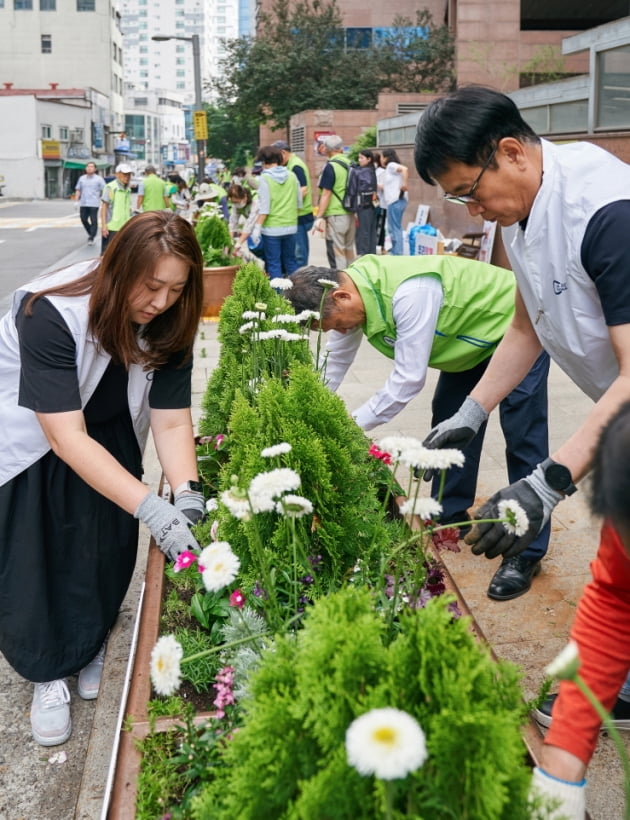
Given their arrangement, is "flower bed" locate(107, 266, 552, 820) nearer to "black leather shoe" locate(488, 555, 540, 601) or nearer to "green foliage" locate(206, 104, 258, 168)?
"black leather shoe" locate(488, 555, 540, 601)

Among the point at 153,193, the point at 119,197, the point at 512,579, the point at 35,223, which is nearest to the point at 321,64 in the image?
the point at 35,223

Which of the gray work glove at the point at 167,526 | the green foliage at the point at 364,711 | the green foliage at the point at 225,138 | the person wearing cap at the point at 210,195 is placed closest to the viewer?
the green foliage at the point at 364,711

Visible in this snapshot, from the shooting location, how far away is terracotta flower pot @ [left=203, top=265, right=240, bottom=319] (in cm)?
961

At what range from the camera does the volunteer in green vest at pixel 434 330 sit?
3373mm

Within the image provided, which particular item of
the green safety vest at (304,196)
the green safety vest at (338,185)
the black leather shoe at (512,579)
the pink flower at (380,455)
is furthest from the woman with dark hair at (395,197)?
the pink flower at (380,455)

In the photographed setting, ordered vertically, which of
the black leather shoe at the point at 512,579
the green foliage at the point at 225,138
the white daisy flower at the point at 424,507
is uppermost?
the green foliage at the point at 225,138

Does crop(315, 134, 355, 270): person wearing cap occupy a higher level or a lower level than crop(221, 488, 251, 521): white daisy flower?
higher

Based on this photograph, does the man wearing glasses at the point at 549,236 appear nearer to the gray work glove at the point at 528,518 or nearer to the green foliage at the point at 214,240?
the gray work glove at the point at 528,518

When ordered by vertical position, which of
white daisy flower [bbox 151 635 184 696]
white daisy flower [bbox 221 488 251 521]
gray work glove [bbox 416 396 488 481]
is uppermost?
white daisy flower [bbox 221 488 251 521]

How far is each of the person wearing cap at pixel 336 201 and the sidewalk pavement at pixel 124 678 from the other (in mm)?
7413

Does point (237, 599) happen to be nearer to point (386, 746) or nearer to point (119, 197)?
point (386, 746)

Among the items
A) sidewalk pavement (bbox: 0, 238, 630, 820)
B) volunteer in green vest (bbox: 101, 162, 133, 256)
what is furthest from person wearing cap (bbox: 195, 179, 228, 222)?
sidewalk pavement (bbox: 0, 238, 630, 820)

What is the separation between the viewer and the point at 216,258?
399 inches

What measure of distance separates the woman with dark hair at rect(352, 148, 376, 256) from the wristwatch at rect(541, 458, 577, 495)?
34.1 ft
